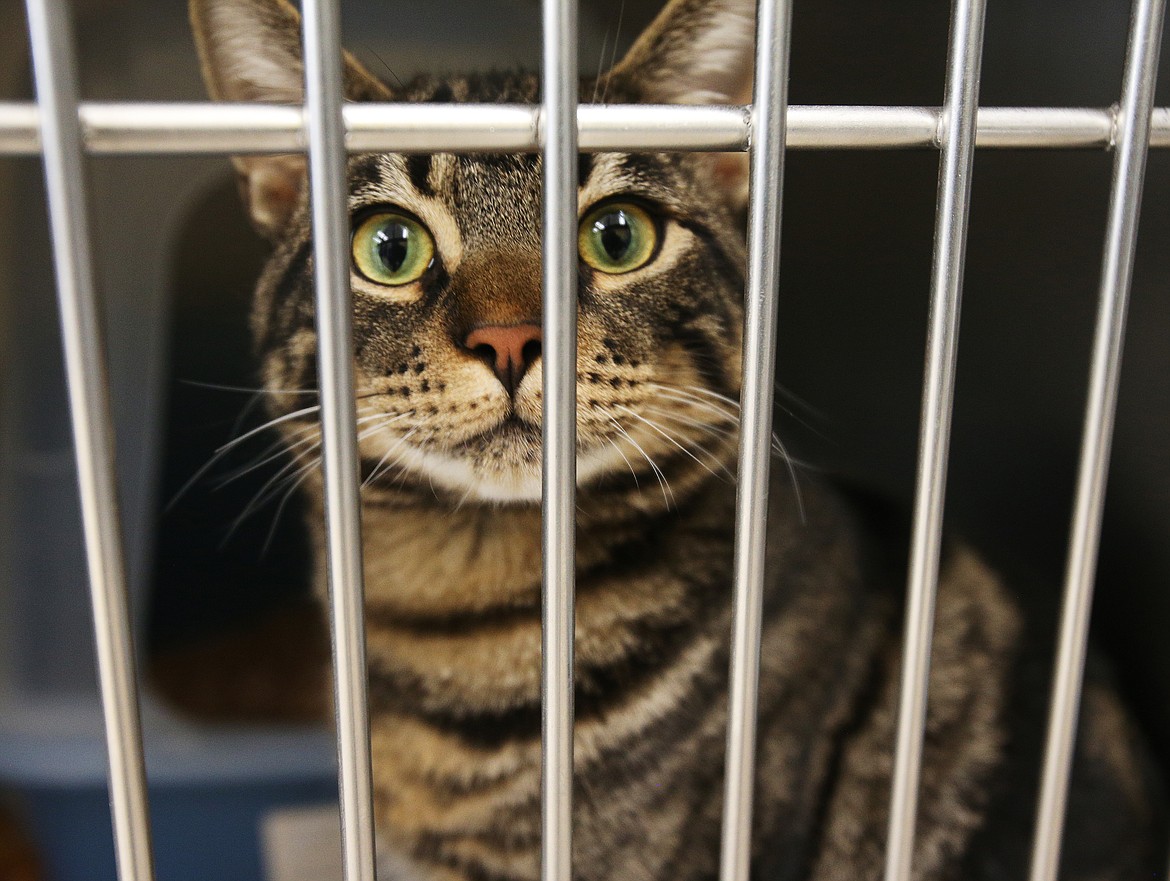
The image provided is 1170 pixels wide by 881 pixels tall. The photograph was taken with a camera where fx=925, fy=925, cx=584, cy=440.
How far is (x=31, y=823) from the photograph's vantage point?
0.90 m

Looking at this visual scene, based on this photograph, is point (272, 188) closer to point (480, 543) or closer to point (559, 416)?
point (480, 543)

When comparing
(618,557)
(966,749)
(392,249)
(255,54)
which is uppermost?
(255,54)

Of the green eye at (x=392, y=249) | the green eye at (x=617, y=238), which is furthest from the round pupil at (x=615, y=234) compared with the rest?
the green eye at (x=392, y=249)

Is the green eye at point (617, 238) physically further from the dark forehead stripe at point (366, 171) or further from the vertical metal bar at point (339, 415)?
the vertical metal bar at point (339, 415)

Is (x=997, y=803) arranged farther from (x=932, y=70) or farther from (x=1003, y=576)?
(x=932, y=70)

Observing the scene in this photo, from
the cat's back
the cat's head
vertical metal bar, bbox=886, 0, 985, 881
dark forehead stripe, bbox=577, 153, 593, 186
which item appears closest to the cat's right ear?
the cat's head

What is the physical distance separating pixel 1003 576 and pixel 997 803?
0.73 feet

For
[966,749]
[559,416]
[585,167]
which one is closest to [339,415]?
[559,416]

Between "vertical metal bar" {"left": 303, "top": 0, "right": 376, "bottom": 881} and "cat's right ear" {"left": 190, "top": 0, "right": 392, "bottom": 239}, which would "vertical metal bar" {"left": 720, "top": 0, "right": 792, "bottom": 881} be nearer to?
"vertical metal bar" {"left": 303, "top": 0, "right": 376, "bottom": 881}

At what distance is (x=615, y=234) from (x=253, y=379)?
1.30ft

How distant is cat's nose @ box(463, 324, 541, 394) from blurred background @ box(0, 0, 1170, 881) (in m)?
0.30

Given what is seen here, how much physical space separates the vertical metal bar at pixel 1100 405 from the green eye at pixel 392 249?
0.41m

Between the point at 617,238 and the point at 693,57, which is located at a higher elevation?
Result: the point at 693,57

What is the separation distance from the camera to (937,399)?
410 millimetres
